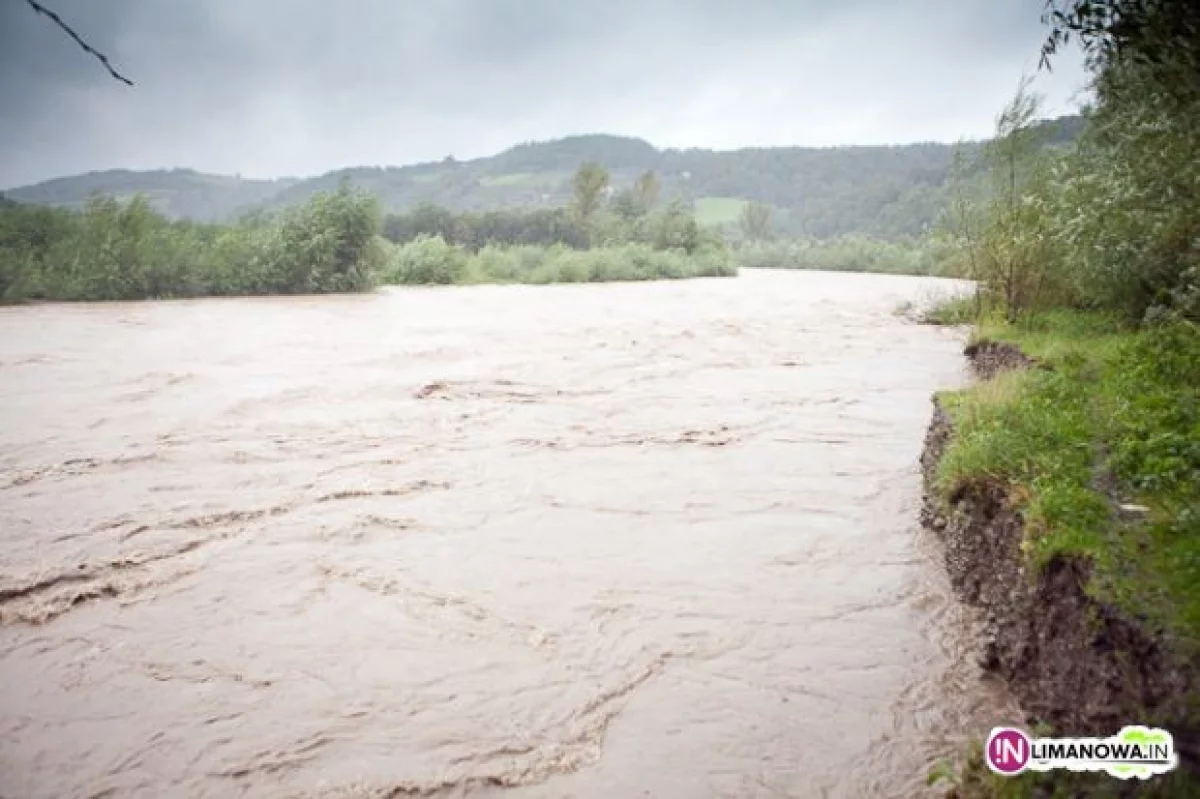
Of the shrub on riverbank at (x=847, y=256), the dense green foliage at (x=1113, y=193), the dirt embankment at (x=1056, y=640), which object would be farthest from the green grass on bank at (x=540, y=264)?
the dirt embankment at (x=1056, y=640)

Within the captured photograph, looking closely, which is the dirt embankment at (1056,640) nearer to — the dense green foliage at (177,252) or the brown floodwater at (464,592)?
the brown floodwater at (464,592)

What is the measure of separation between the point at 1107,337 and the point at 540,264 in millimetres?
32682

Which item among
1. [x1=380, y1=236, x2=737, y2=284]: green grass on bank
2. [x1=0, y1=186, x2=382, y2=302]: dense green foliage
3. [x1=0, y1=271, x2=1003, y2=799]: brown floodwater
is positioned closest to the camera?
[x1=0, y1=271, x2=1003, y2=799]: brown floodwater

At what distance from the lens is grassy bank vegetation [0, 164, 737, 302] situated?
23656 millimetres

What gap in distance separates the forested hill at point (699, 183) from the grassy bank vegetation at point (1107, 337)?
52029 mm

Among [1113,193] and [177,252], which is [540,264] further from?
[1113,193]

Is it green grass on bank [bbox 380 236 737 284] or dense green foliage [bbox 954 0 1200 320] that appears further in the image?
green grass on bank [bbox 380 236 737 284]

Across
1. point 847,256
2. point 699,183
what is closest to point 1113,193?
point 847,256

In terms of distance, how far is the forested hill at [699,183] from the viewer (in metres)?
75.6

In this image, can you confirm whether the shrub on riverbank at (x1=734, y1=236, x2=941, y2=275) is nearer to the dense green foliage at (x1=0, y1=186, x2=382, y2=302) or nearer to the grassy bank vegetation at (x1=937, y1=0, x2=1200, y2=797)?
the grassy bank vegetation at (x1=937, y1=0, x2=1200, y2=797)

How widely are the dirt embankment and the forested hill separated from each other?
61004 mm

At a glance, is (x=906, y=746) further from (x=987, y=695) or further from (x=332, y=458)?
(x=332, y=458)

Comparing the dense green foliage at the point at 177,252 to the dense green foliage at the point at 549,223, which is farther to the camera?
the dense green foliage at the point at 549,223

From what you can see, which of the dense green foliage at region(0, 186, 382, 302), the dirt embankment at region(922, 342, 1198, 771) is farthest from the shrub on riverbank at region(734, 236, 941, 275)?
the dirt embankment at region(922, 342, 1198, 771)
